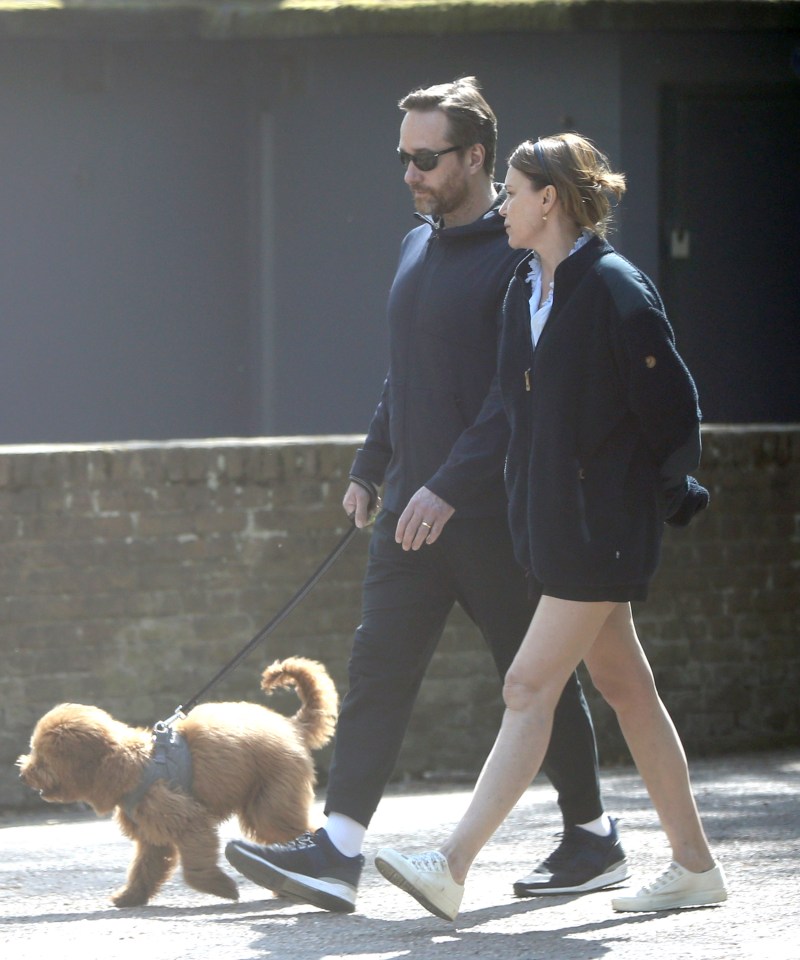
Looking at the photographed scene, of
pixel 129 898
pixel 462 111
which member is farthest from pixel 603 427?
pixel 129 898

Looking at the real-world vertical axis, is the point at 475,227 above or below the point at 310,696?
above

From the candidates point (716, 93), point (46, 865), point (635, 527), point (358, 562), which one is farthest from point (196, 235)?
Answer: point (635, 527)

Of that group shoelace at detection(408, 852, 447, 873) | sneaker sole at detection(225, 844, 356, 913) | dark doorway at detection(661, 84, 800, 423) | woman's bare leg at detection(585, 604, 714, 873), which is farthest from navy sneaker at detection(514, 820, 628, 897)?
dark doorway at detection(661, 84, 800, 423)

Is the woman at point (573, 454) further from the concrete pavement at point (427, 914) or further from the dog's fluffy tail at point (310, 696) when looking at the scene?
the dog's fluffy tail at point (310, 696)

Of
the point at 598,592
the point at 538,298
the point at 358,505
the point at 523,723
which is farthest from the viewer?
the point at 358,505

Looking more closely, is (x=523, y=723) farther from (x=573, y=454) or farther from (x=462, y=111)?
(x=462, y=111)

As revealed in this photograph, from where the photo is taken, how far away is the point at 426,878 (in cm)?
461

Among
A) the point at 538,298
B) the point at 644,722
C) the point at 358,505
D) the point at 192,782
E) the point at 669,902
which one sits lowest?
the point at 669,902

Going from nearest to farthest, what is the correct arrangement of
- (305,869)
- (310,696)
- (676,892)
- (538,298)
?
1. (538,298)
2. (676,892)
3. (305,869)
4. (310,696)

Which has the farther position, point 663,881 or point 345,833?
point 345,833

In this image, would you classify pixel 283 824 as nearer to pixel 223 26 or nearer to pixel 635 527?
pixel 635 527

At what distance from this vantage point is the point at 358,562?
305 inches

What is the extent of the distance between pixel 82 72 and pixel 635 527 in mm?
8161

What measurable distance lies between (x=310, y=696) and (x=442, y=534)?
77 cm
